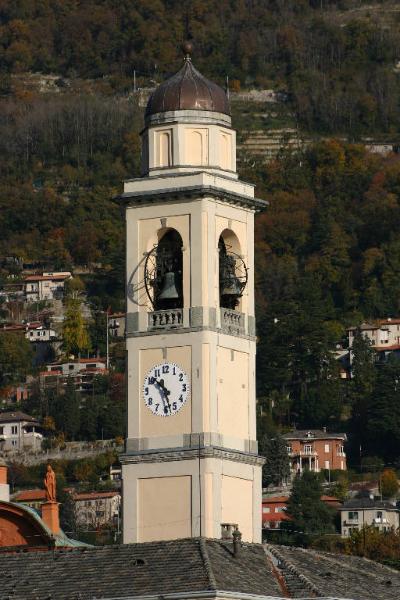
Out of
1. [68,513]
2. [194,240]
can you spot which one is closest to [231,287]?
[194,240]

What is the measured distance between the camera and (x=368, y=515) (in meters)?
190

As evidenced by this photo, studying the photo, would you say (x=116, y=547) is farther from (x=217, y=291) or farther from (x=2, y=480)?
(x=2, y=480)

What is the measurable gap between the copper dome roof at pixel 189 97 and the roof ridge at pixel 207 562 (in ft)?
39.0

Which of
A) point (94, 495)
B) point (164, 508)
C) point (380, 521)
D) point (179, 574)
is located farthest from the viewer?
point (94, 495)

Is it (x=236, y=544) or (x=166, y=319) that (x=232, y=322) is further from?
(x=236, y=544)

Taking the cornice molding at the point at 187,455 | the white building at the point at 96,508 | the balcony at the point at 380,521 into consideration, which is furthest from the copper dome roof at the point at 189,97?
the balcony at the point at 380,521

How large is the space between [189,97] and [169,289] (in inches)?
188

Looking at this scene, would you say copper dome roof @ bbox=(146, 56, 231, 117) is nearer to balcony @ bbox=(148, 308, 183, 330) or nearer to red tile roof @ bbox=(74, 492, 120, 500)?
balcony @ bbox=(148, 308, 183, 330)

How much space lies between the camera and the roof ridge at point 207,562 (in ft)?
188

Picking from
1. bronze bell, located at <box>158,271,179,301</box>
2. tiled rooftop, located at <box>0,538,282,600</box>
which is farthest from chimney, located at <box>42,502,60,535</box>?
tiled rooftop, located at <box>0,538,282,600</box>

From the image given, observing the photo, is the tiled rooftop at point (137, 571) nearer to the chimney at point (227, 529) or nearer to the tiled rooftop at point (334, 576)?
the tiled rooftop at point (334, 576)

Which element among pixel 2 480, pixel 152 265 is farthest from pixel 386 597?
pixel 2 480

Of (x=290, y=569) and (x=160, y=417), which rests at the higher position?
(x=160, y=417)

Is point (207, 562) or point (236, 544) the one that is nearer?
point (207, 562)
